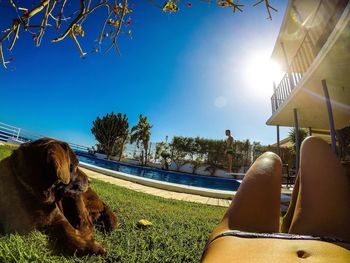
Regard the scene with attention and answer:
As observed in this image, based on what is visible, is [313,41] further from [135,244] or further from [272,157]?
[135,244]

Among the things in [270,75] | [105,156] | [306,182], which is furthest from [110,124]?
[306,182]

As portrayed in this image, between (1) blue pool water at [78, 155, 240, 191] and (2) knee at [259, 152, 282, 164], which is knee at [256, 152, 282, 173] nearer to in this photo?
(2) knee at [259, 152, 282, 164]

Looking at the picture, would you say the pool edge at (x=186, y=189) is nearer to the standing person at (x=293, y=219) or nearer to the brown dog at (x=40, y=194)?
the brown dog at (x=40, y=194)

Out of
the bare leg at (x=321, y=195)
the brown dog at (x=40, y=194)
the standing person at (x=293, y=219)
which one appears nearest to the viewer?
the standing person at (x=293, y=219)

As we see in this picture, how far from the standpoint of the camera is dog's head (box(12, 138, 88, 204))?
4.68ft

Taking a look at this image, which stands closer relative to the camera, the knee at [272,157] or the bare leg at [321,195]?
the bare leg at [321,195]

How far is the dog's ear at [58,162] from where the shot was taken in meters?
1.41

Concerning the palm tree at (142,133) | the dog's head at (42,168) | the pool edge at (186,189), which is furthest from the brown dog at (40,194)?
the palm tree at (142,133)

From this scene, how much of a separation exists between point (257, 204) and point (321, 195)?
23 centimetres

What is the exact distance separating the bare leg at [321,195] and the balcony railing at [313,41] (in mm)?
7236

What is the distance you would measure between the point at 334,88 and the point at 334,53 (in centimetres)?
185

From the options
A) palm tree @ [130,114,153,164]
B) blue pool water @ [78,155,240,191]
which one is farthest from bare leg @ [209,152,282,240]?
palm tree @ [130,114,153,164]

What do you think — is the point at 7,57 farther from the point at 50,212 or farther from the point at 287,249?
the point at 287,249

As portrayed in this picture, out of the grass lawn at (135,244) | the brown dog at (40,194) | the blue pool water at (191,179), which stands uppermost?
the brown dog at (40,194)
